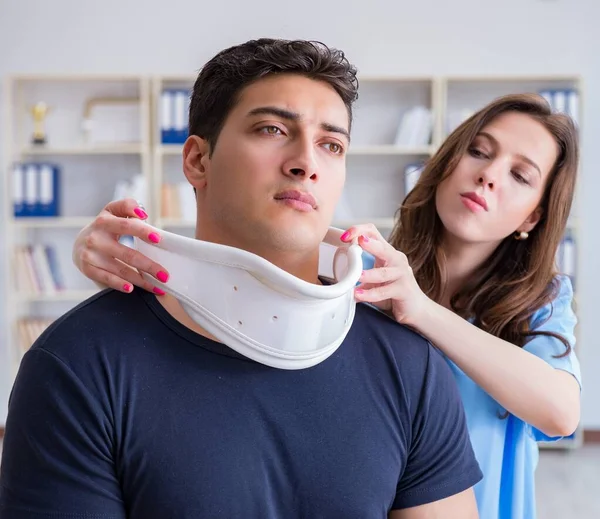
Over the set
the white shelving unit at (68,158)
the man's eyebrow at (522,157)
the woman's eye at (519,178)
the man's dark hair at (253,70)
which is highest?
the man's dark hair at (253,70)

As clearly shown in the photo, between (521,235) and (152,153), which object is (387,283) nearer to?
(521,235)

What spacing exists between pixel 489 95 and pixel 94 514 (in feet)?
14.1

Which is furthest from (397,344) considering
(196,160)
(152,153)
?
(152,153)

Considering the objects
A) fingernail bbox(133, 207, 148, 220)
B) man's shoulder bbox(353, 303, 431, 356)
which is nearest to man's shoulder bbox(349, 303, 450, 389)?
man's shoulder bbox(353, 303, 431, 356)

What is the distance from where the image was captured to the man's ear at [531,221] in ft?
5.80

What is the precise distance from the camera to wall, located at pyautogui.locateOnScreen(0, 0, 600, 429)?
4824 mm

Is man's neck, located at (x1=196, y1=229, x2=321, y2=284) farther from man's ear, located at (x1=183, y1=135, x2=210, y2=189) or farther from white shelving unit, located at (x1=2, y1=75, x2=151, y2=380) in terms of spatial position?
white shelving unit, located at (x1=2, y1=75, x2=151, y2=380)

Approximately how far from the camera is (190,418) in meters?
1.14

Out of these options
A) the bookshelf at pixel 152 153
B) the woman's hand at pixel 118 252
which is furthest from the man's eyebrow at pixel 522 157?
the bookshelf at pixel 152 153

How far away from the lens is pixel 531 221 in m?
1.78

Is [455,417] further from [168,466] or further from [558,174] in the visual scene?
[558,174]

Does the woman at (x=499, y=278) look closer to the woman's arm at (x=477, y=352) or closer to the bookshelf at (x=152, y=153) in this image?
the woman's arm at (x=477, y=352)

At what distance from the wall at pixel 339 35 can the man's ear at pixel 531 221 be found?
3.26m

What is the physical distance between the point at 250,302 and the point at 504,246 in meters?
0.89
